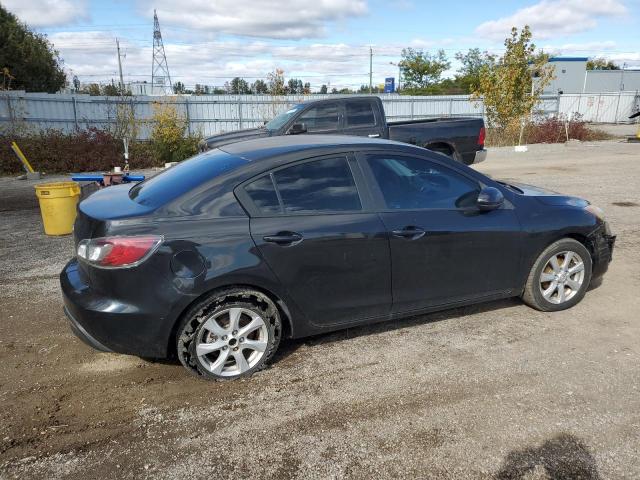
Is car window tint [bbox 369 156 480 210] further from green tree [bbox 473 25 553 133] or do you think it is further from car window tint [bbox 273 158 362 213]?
green tree [bbox 473 25 553 133]

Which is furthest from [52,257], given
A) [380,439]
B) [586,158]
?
[586,158]

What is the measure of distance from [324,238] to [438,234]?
951 mm

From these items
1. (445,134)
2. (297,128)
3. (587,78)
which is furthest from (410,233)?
(587,78)

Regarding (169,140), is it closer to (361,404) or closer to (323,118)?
(323,118)

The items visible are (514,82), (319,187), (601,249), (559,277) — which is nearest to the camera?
(319,187)

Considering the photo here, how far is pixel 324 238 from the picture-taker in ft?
11.6

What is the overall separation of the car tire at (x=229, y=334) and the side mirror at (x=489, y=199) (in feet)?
6.04

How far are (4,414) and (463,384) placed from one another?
2975 millimetres

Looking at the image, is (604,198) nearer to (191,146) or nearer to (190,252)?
(190,252)

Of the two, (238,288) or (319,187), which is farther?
(319,187)

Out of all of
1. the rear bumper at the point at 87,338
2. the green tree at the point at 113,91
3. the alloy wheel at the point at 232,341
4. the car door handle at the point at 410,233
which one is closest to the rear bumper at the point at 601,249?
the car door handle at the point at 410,233

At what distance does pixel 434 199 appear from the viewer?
3.99 m

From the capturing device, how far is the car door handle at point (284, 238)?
3396 mm

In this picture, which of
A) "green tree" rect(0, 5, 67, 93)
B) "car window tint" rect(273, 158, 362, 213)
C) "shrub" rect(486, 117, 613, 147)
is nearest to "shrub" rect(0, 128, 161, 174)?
"car window tint" rect(273, 158, 362, 213)
